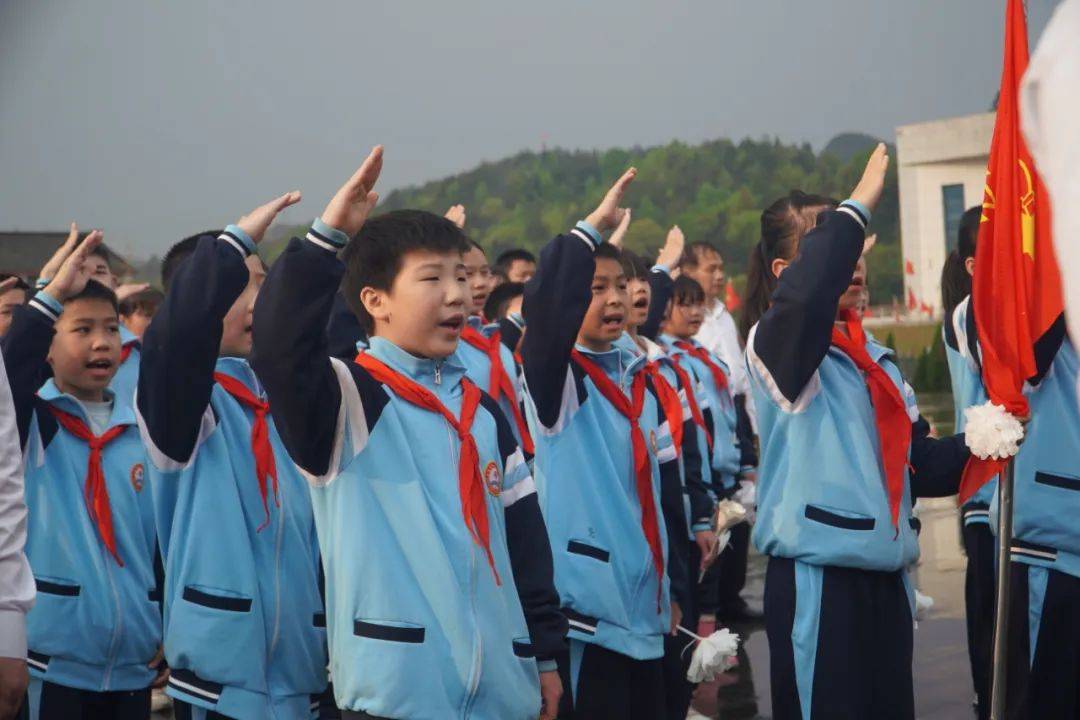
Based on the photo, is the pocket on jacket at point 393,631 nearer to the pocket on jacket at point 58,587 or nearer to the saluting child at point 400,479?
the saluting child at point 400,479

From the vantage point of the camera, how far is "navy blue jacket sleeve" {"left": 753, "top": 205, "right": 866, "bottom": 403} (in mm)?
3459

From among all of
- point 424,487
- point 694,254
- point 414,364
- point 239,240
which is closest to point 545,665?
point 424,487

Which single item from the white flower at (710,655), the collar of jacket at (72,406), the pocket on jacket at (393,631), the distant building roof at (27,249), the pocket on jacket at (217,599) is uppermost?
the distant building roof at (27,249)

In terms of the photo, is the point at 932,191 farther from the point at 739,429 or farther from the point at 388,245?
the point at 388,245

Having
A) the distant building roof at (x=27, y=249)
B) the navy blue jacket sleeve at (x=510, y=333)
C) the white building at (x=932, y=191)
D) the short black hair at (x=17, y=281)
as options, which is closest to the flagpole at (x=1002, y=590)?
the navy blue jacket sleeve at (x=510, y=333)

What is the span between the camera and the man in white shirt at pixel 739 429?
764 cm

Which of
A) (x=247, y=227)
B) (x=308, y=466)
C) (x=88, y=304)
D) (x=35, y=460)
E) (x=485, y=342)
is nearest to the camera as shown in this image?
(x=308, y=466)

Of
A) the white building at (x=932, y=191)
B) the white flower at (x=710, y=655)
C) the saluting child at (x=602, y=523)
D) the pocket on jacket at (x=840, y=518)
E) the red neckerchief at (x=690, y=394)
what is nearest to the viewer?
the pocket on jacket at (x=840, y=518)

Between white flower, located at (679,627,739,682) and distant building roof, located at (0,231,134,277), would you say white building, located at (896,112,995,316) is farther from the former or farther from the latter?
white flower, located at (679,627,739,682)

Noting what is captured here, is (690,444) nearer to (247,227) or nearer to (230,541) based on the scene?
(230,541)

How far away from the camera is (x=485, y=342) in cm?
576

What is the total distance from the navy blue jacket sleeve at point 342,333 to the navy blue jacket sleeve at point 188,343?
981mm

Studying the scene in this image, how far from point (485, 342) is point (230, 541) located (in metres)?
2.33

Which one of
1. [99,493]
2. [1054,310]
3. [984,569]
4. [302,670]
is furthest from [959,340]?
[99,493]
